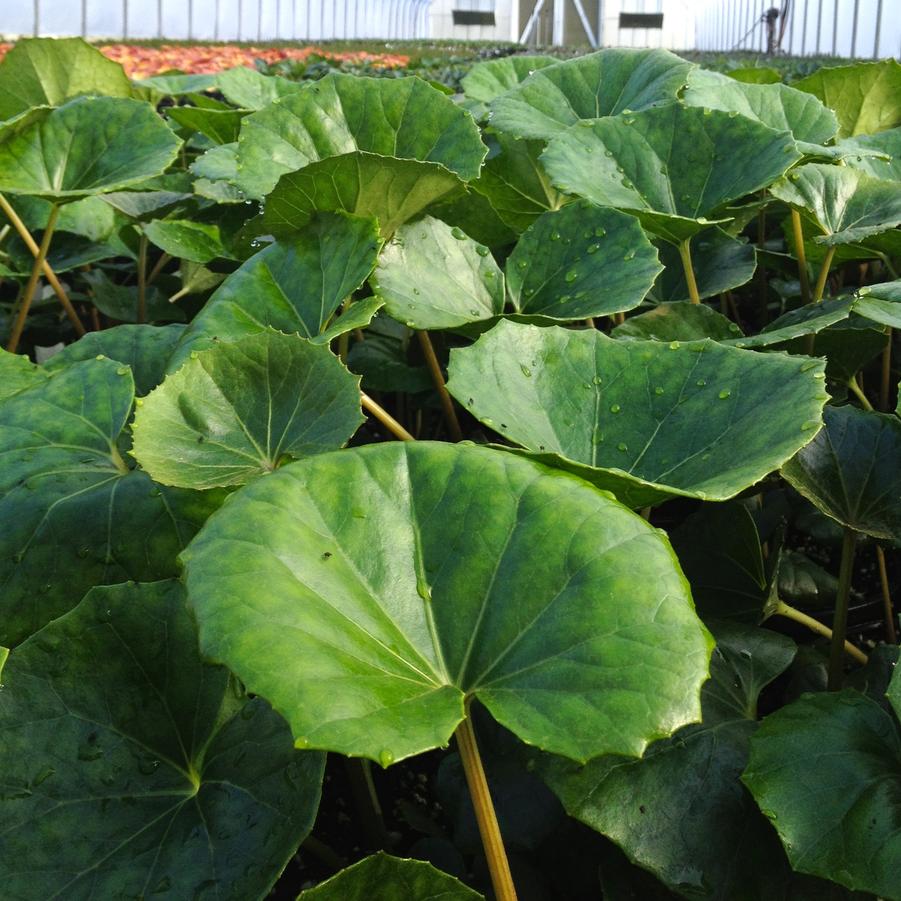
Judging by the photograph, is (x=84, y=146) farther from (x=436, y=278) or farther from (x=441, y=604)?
(x=441, y=604)

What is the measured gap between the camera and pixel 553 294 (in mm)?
1133

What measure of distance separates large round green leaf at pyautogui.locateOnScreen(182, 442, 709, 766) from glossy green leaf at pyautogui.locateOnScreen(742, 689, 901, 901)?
20 cm

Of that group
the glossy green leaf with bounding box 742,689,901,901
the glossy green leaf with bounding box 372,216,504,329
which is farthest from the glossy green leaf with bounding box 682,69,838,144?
the glossy green leaf with bounding box 742,689,901,901

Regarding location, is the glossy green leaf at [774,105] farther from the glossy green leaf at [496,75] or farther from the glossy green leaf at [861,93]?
the glossy green leaf at [496,75]

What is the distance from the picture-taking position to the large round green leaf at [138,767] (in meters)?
0.69

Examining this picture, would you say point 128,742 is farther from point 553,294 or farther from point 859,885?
point 553,294

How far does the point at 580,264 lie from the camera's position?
112 centimetres

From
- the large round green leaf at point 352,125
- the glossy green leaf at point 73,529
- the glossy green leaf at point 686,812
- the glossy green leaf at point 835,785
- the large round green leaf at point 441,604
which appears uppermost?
Answer: the large round green leaf at point 352,125

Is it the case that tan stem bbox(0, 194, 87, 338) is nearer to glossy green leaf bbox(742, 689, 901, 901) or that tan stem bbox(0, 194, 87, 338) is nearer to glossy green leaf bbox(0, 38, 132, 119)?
glossy green leaf bbox(0, 38, 132, 119)

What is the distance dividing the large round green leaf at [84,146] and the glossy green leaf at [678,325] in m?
0.68

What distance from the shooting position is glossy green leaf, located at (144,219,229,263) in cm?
144

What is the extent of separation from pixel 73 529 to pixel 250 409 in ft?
0.57

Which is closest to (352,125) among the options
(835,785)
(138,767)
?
(138,767)

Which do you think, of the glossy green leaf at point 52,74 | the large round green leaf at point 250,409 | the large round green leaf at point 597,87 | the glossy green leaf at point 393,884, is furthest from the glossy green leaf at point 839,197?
the glossy green leaf at point 52,74
